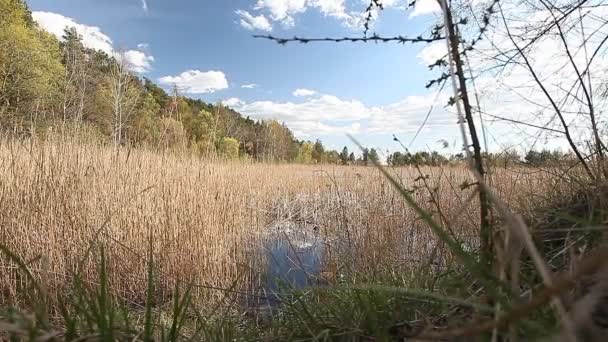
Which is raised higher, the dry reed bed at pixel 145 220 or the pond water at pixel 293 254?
the dry reed bed at pixel 145 220

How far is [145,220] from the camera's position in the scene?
3.58 metres

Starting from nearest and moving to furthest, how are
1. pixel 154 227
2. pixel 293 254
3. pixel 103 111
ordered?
pixel 154 227
pixel 293 254
pixel 103 111

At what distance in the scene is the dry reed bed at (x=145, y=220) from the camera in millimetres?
3062

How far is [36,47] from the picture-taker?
60.4ft

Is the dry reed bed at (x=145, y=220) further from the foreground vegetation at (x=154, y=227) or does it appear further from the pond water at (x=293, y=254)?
the pond water at (x=293, y=254)

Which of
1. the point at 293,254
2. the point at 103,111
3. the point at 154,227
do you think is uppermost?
the point at 103,111

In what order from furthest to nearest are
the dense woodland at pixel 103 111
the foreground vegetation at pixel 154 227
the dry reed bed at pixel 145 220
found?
the dense woodland at pixel 103 111
the dry reed bed at pixel 145 220
the foreground vegetation at pixel 154 227

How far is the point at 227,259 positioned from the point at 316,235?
7.03 feet

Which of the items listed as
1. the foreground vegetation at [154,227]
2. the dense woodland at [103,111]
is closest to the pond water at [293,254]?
the foreground vegetation at [154,227]

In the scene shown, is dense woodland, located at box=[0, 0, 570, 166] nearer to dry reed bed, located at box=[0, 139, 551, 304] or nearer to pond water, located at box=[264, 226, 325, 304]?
dry reed bed, located at box=[0, 139, 551, 304]

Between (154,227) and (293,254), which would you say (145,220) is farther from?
(293,254)

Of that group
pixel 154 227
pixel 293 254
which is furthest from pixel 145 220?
pixel 293 254

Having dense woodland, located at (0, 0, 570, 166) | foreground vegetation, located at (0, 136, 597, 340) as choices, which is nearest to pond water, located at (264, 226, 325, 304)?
foreground vegetation, located at (0, 136, 597, 340)

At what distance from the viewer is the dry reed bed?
3.06 metres
